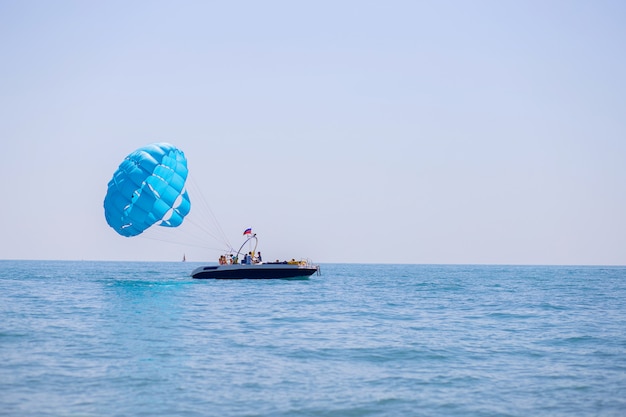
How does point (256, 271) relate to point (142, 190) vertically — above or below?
below

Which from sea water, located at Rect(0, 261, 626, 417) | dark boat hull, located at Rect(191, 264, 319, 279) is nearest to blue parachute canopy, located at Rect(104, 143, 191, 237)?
dark boat hull, located at Rect(191, 264, 319, 279)

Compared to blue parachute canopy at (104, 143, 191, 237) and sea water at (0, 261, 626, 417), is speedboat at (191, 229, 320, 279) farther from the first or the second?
sea water at (0, 261, 626, 417)

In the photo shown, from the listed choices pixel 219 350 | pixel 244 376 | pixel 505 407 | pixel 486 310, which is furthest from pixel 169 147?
pixel 505 407

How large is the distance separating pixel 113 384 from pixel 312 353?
7074 mm

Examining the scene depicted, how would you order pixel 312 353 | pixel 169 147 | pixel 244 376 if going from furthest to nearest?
pixel 169 147 → pixel 312 353 → pixel 244 376

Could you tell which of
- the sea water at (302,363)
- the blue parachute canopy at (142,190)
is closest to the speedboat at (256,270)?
→ the blue parachute canopy at (142,190)

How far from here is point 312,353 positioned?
21672 mm

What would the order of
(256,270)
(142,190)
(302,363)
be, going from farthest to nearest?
(256,270) → (142,190) → (302,363)

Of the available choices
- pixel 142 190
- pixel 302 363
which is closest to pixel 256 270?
pixel 142 190

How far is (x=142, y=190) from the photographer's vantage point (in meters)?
48.2

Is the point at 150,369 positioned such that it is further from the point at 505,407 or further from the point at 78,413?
the point at 505,407

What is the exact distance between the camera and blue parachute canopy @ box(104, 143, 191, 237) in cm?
4809

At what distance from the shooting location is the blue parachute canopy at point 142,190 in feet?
158

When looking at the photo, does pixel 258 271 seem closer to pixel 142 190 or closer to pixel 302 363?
pixel 142 190
